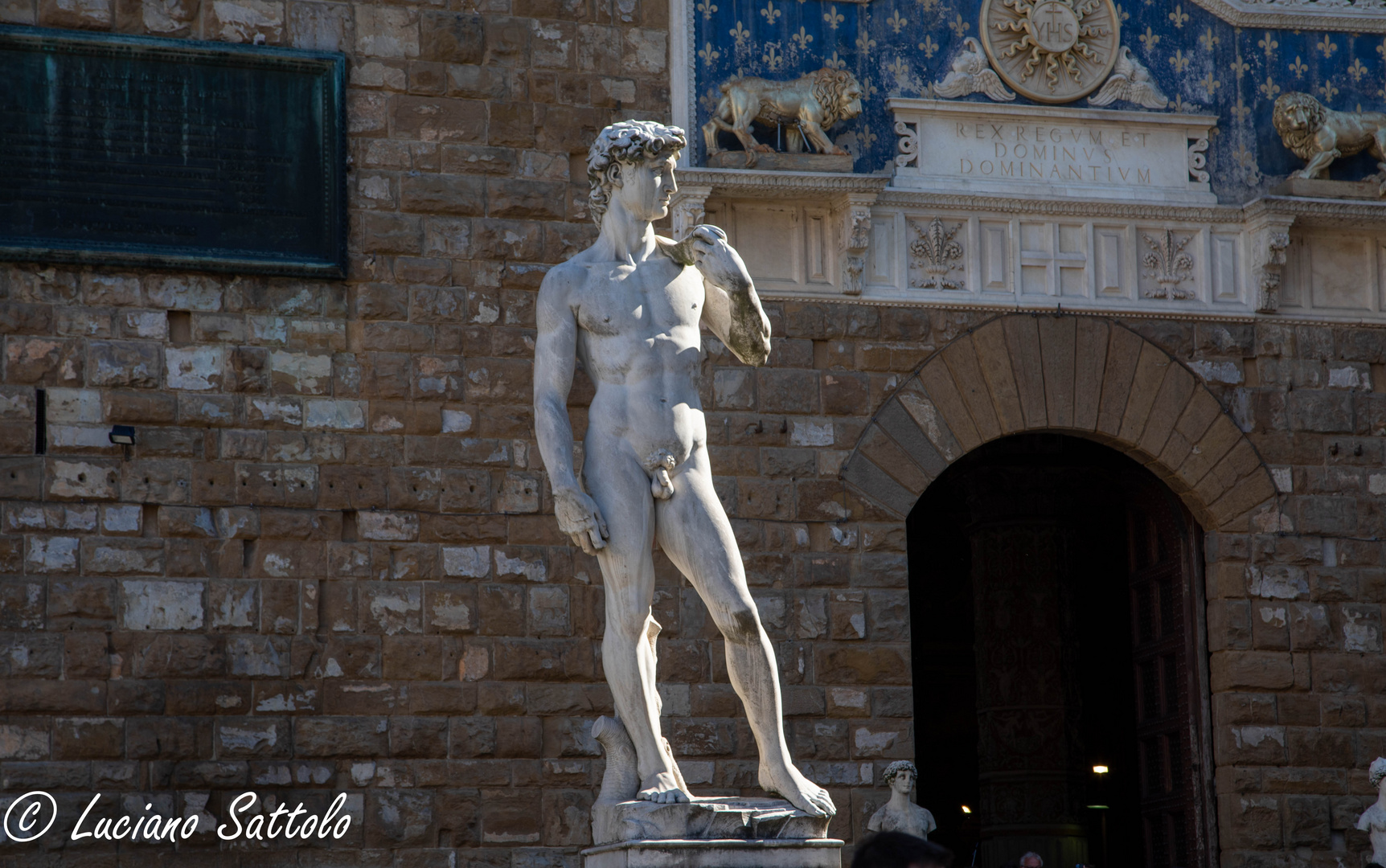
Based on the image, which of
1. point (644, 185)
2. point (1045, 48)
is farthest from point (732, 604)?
point (1045, 48)

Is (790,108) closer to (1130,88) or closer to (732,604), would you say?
(1130,88)

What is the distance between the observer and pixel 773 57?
Answer: 37.1 feet

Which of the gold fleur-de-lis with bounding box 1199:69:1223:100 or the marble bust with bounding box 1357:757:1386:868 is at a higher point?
the gold fleur-de-lis with bounding box 1199:69:1223:100

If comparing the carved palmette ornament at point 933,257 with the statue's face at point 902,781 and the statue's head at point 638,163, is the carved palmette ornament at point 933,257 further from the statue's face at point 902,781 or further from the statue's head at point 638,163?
the statue's head at point 638,163

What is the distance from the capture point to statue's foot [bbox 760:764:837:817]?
21.7 feet

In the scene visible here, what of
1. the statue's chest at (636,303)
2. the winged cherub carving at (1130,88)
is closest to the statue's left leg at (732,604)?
the statue's chest at (636,303)

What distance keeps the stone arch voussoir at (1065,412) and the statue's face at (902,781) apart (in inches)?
61.8

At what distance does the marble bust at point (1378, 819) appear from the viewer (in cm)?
1008

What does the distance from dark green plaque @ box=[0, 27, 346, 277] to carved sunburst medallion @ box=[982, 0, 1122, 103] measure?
406 cm

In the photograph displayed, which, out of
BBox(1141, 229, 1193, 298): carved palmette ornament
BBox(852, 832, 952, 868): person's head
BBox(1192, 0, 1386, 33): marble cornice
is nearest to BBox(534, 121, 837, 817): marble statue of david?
BBox(852, 832, 952, 868): person's head

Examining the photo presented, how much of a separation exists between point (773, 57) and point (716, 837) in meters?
6.09

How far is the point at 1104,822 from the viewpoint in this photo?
20.4 meters

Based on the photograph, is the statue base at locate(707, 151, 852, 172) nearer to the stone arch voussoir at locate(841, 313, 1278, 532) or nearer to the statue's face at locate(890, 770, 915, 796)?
the stone arch voussoir at locate(841, 313, 1278, 532)

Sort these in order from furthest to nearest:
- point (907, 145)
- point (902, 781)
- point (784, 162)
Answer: point (907, 145) < point (784, 162) < point (902, 781)
